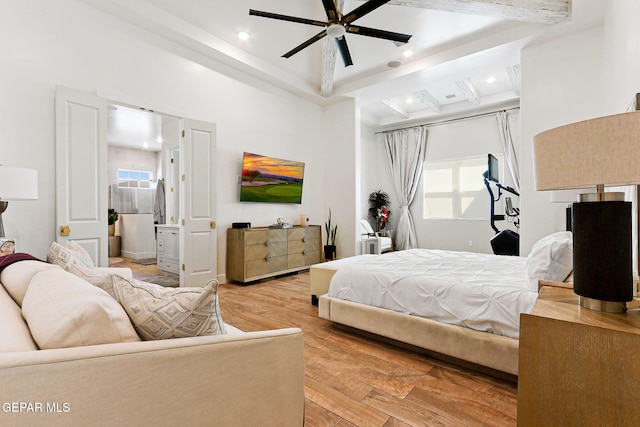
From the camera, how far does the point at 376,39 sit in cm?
397

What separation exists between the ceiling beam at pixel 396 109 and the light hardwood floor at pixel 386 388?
4.94 m

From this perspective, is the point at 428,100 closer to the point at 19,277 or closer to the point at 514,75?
the point at 514,75

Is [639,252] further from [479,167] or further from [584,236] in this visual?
[479,167]

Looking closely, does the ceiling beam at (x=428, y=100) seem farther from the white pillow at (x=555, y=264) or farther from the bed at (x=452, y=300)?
the white pillow at (x=555, y=264)

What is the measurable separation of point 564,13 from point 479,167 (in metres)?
3.45

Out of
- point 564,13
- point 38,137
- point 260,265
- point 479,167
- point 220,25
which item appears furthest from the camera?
point 479,167

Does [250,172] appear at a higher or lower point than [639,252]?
higher

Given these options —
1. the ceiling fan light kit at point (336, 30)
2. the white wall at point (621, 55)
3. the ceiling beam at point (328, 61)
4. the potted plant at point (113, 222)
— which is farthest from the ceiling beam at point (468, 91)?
the potted plant at point (113, 222)

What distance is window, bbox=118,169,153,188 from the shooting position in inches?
313

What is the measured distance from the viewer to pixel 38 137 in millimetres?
2826

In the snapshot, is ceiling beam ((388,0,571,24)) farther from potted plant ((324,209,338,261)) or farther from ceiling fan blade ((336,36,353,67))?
potted plant ((324,209,338,261))

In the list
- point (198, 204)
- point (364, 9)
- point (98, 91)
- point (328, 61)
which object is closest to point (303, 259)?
point (198, 204)

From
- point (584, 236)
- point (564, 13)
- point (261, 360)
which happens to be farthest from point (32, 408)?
point (564, 13)

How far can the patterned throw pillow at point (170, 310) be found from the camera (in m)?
0.90
